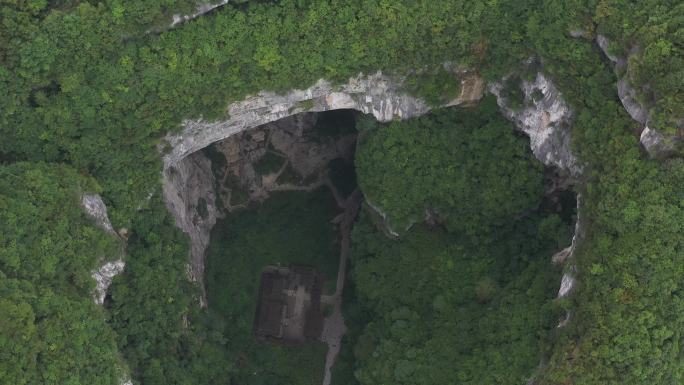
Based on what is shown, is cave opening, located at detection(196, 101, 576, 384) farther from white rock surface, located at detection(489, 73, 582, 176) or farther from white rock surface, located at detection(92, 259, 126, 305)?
white rock surface, located at detection(92, 259, 126, 305)

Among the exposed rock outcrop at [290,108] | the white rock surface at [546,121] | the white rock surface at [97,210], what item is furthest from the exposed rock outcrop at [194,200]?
the white rock surface at [546,121]

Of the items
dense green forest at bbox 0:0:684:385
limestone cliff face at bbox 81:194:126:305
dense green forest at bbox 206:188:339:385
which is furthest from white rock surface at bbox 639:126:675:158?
limestone cliff face at bbox 81:194:126:305

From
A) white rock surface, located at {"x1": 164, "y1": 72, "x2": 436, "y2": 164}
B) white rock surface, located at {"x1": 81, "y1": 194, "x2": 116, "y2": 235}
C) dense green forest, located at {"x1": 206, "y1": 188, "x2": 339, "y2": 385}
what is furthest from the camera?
dense green forest, located at {"x1": 206, "y1": 188, "x2": 339, "y2": 385}

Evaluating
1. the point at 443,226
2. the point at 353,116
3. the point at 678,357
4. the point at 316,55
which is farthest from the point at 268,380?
the point at 678,357

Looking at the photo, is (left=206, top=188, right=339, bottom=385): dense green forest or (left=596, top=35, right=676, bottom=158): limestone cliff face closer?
(left=596, top=35, right=676, bottom=158): limestone cliff face

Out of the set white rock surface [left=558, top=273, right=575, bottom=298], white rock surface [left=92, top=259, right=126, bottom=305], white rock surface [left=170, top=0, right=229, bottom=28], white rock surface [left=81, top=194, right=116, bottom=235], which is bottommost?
white rock surface [left=92, top=259, right=126, bottom=305]

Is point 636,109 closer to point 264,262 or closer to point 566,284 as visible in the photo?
point 566,284

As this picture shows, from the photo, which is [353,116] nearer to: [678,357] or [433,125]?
[433,125]

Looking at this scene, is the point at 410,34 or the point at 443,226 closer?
the point at 410,34
